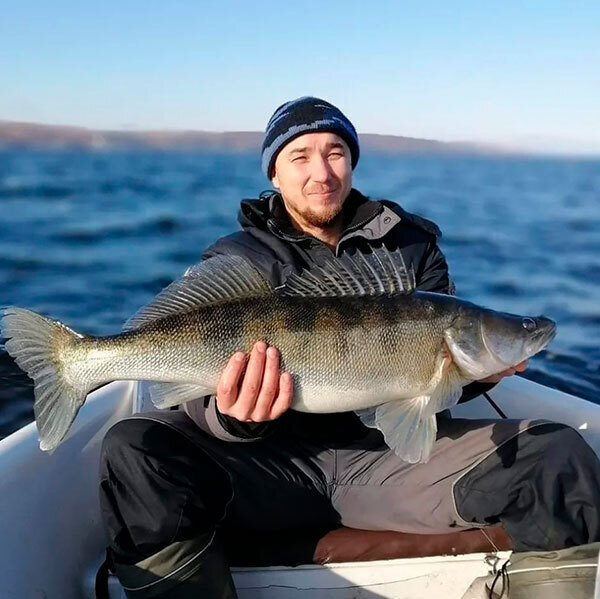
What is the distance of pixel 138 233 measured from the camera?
15.7 metres

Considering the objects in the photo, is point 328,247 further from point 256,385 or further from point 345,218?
point 256,385

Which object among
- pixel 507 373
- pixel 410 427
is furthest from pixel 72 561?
pixel 507 373

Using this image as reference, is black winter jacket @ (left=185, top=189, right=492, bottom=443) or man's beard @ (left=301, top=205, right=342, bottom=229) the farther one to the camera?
man's beard @ (left=301, top=205, right=342, bottom=229)

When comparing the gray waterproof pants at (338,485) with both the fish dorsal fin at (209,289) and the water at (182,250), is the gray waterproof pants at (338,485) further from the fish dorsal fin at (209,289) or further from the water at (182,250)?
the water at (182,250)

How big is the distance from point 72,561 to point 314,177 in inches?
81.8

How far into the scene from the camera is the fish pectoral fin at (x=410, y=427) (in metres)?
2.62

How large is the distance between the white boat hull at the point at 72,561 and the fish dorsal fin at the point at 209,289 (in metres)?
0.91

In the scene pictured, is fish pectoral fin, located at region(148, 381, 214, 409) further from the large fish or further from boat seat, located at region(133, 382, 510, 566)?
boat seat, located at region(133, 382, 510, 566)

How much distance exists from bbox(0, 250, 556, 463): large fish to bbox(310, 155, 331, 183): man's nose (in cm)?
80

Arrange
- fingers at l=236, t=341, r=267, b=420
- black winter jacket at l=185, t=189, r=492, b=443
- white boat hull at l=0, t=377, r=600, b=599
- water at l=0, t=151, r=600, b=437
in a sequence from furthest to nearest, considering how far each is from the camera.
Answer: water at l=0, t=151, r=600, b=437, black winter jacket at l=185, t=189, r=492, b=443, white boat hull at l=0, t=377, r=600, b=599, fingers at l=236, t=341, r=267, b=420

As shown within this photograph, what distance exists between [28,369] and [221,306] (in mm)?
754

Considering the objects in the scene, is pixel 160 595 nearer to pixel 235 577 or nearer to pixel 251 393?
pixel 235 577

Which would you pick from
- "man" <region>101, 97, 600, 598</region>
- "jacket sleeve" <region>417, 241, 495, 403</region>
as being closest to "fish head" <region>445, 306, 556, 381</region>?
"man" <region>101, 97, 600, 598</region>

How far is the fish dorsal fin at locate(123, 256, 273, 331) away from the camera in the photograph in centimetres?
261
